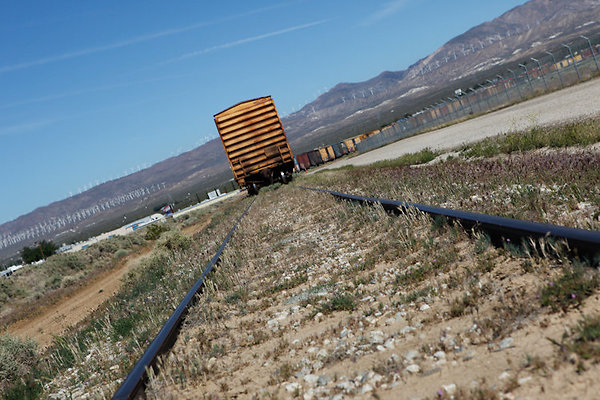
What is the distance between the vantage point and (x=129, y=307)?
32.4 feet

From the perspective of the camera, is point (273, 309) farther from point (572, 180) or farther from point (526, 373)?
point (572, 180)

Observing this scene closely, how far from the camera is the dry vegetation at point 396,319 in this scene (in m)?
2.75

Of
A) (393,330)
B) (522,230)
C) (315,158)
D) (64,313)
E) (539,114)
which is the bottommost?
(64,313)

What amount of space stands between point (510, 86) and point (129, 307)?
3695 cm

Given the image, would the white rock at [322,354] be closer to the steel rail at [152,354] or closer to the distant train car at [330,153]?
the steel rail at [152,354]

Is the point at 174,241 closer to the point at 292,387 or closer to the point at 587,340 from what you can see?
the point at 292,387

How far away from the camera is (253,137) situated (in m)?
30.1

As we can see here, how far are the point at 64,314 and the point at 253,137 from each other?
1561 centimetres

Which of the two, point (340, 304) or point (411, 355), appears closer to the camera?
point (411, 355)

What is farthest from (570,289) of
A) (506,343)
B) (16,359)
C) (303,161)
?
(303,161)

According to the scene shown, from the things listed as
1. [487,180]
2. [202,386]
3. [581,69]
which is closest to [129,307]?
[202,386]

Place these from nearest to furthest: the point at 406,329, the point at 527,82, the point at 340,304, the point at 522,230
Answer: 1. the point at 406,329
2. the point at 522,230
3. the point at 340,304
4. the point at 527,82

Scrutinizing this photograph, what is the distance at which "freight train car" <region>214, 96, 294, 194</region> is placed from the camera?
29688 millimetres

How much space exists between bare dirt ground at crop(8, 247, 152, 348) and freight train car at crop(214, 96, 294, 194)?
1012 cm
